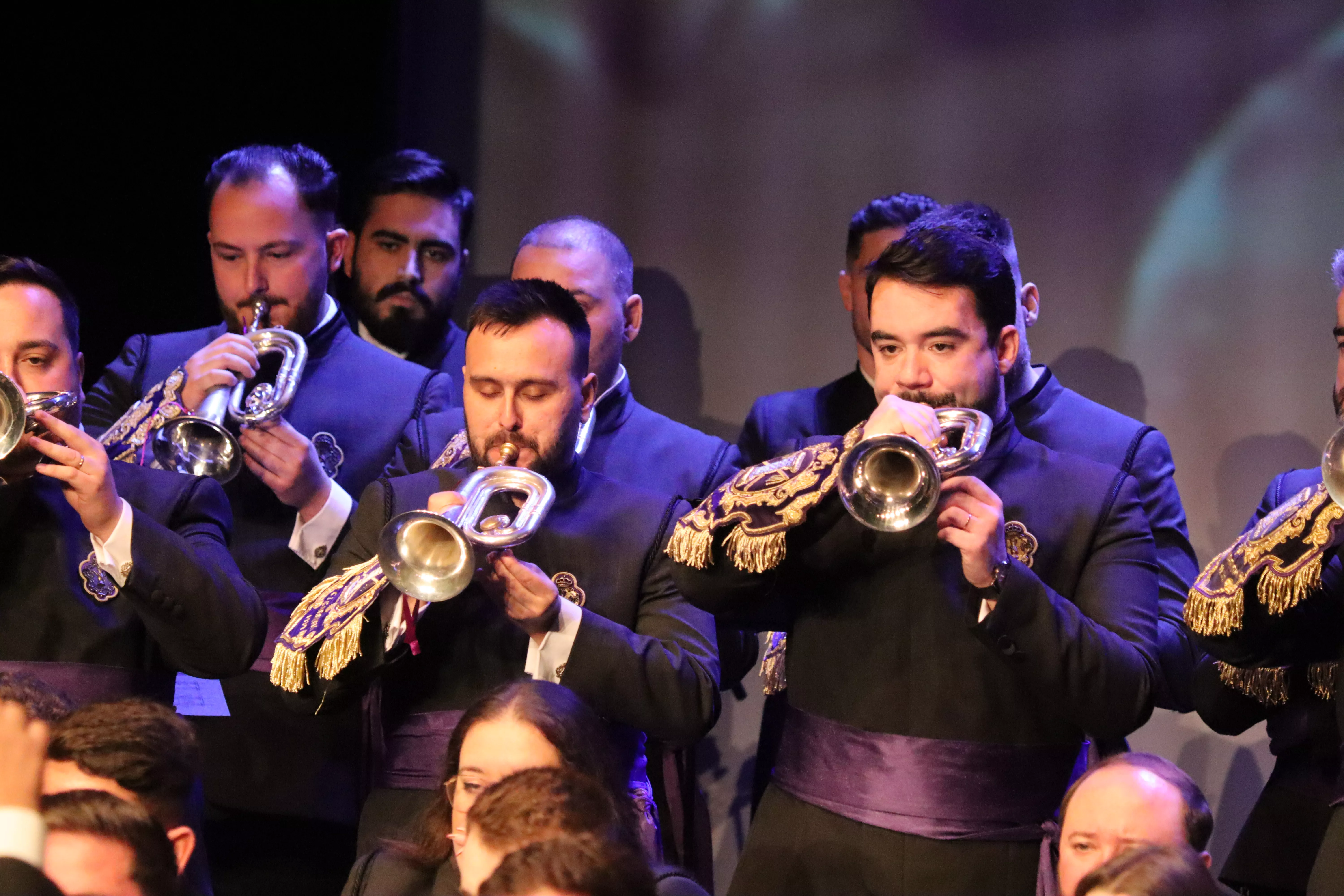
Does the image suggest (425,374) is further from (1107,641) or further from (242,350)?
(1107,641)

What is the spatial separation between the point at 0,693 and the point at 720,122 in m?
3.49

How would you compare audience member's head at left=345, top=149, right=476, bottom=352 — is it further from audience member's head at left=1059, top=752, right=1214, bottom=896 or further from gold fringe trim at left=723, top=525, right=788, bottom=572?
audience member's head at left=1059, top=752, right=1214, bottom=896

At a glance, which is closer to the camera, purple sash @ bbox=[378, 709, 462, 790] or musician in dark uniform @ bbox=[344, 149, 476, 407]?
purple sash @ bbox=[378, 709, 462, 790]

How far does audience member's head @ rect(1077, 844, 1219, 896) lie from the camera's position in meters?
2.28

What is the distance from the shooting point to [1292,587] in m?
2.89

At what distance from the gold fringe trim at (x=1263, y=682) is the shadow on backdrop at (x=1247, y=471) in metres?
1.96

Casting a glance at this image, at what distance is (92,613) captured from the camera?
11.3 feet

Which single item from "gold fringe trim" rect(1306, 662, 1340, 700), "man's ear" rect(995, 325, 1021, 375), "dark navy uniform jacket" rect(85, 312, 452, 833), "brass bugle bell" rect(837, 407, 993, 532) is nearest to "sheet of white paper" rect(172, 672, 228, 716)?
"dark navy uniform jacket" rect(85, 312, 452, 833)

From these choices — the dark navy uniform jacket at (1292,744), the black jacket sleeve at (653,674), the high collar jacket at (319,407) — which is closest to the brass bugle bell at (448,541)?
the black jacket sleeve at (653,674)

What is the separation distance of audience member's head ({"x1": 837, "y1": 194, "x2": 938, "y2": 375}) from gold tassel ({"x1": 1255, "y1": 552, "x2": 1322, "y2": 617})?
1.73 meters

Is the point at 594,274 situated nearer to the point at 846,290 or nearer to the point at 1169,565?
the point at 846,290

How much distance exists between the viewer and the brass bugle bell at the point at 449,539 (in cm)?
302

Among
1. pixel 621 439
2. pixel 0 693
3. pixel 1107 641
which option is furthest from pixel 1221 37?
pixel 0 693

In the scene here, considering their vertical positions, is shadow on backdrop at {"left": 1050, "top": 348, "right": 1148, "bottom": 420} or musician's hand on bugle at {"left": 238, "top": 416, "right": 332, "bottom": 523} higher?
shadow on backdrop at {"left": 1050, "top": 348, "right": 1148, "bottom": 420}
